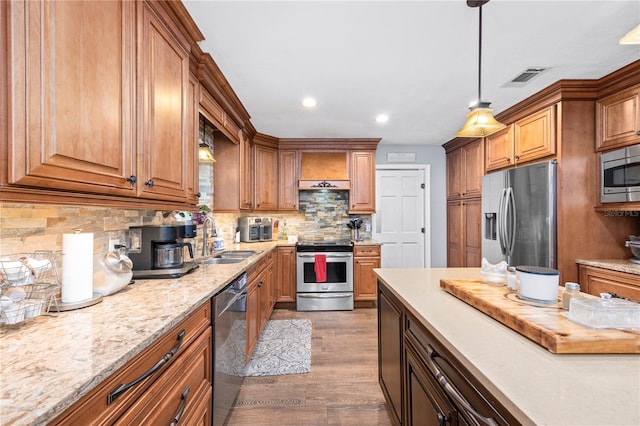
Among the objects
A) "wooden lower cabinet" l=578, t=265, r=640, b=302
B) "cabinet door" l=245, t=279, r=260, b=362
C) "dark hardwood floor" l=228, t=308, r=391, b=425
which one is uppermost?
"wooden lower cabinet" l=578, t=265, r=640, b=302

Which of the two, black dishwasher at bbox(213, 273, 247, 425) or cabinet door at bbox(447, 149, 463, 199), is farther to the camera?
cabinet door at bbox(447, 149, 463, 199)

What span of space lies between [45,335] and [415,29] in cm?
230

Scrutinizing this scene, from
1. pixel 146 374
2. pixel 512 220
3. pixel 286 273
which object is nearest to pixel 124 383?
pixel 146 374

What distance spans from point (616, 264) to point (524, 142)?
4.53ft

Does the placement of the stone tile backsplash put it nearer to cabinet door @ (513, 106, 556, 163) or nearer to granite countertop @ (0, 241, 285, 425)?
granite countertop @ (0, 241, 285, 425)

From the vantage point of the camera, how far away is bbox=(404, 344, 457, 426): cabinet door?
961mm

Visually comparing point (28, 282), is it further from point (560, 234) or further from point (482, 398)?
point (560, 234)

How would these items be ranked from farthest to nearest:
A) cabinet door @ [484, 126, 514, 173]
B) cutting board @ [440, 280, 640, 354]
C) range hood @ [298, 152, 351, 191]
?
1. range hood @ [298, 152, 351, 191]
2. cabinet door @ [484, 126, 514, 173]
3. cutting board @ [440, 280, 640, 354]

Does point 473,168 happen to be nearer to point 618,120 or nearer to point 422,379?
point 618,120

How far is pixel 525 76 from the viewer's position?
97.3 inches

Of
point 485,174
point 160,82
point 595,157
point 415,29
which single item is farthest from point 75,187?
point 485,174

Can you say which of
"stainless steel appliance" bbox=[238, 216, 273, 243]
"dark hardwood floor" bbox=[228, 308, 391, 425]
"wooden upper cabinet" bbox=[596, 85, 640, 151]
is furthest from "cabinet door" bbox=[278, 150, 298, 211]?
"wooden upper cabinet" bbox=[596, 85, 640, 151]

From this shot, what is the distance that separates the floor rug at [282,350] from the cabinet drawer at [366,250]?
1147 mm

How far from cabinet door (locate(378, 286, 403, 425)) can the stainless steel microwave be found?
7.43 feet
